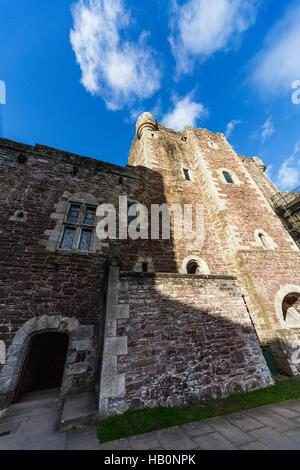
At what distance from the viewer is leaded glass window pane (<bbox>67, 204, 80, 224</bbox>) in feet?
21.8

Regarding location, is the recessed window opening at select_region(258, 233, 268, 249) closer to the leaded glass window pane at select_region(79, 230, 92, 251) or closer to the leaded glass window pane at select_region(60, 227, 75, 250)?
the leaded glass window pane at select_region(79, 230, 92, 251)

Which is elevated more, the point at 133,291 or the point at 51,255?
the point at 51,255

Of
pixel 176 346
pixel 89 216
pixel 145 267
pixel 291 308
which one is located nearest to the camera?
pixel 176 346

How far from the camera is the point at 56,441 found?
8.21 feet

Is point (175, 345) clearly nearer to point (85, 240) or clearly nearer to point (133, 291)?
point (133, 291)

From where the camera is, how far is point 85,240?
21.2ft

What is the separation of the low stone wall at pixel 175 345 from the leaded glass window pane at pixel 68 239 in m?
2.78

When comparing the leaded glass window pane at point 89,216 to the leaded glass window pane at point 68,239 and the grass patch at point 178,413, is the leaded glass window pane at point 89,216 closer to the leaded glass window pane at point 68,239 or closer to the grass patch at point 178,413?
the leaded glass window pane at point 68,239

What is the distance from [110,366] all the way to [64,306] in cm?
242

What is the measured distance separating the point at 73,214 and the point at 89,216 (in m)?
0.61

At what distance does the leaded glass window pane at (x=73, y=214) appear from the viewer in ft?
21.8

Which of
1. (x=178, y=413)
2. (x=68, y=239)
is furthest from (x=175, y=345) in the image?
(x=68, y=239)

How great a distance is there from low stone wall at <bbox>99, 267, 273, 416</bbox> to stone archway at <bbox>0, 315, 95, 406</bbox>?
1697 millimetres
